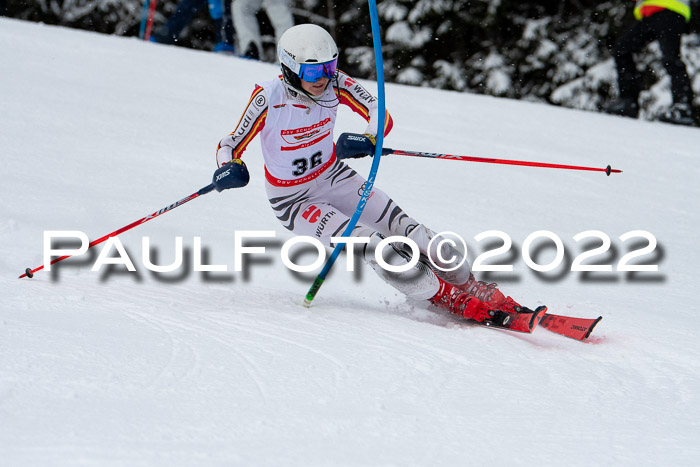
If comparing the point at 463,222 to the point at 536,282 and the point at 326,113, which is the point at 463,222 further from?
the point at 326,113

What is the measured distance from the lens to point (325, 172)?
12.9ft

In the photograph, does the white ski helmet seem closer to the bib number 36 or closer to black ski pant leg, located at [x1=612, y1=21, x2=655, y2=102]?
the bib number 36

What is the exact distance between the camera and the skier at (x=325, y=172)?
11.6ft

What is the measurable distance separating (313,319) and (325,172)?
892mm

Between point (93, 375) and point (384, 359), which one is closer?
point (93, 375)

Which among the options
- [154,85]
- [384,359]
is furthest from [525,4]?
[384,359]

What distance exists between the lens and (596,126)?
8.09 metres

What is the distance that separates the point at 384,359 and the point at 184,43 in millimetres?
17157

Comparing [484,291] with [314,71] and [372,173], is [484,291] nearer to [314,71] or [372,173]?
[372,173]

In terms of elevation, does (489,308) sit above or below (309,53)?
below

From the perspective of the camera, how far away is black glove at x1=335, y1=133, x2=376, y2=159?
3.56 meters

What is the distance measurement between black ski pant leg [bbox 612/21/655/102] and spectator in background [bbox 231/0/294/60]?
3.52 metres

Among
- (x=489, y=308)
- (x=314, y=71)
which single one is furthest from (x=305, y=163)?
(x=489, y=308)

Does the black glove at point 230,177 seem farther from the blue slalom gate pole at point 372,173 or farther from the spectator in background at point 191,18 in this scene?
the spectator in background at point 191,18
